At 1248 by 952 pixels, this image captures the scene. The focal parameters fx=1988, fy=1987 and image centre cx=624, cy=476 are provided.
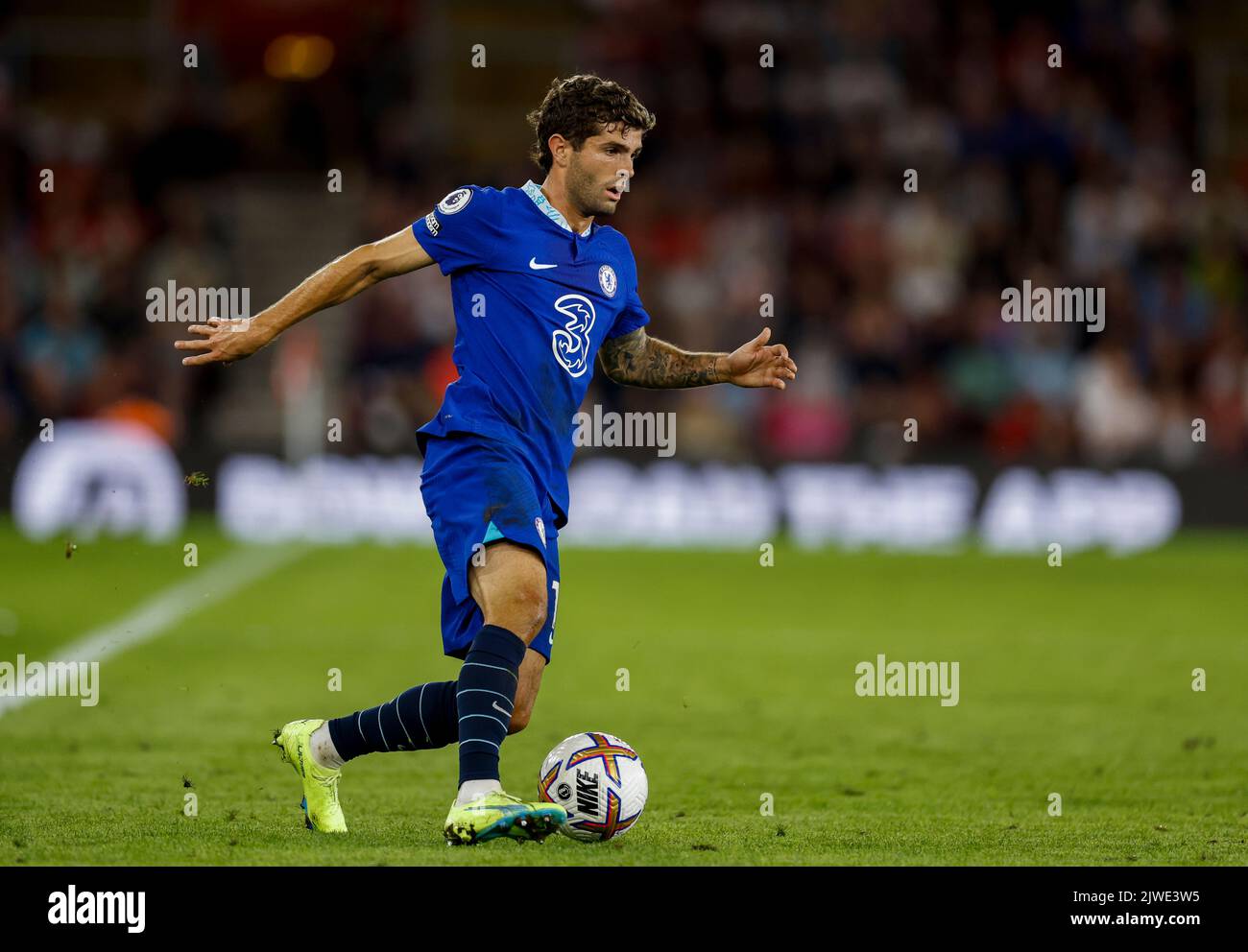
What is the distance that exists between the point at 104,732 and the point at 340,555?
27.5 ft

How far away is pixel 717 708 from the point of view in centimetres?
1006

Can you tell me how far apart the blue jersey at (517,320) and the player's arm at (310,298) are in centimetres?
12

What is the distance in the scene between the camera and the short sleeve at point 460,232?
6340mm

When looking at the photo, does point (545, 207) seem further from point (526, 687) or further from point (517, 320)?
point (526, 687)

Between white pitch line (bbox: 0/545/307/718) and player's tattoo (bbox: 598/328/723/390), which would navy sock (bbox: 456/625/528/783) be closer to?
player's tattoo (bbox: 598/328/723/390)

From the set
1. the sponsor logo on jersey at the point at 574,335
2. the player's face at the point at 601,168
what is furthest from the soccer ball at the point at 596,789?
the player's face at the point at 601,168

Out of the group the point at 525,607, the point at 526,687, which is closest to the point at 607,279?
the point at 525,607

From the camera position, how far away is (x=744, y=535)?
1866 centimetres

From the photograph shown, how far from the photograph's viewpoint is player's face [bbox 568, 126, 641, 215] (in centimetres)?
639

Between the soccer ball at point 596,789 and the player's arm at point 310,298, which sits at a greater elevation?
the player's arm at point 310,298

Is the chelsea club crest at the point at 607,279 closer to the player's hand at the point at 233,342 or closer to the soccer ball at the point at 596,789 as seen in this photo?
the player's hand at the point at 233,342

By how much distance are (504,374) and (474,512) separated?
0.48 metres
